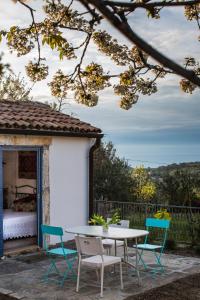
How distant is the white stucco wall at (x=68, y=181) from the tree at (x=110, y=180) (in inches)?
280

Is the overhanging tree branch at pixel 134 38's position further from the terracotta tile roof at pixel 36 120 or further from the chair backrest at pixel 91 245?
the terracotta tile roof at pixel 36 120

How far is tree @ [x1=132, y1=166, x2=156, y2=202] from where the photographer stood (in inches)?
681

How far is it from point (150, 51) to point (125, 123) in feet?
53.8

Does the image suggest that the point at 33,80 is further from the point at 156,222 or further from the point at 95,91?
the point at 156,222

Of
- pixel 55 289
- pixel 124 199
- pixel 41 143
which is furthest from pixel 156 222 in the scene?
pixel 124 199

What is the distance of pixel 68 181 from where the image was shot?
428 inches

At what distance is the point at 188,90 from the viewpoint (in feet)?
17.4

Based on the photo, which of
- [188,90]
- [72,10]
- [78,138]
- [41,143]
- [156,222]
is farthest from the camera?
[78,138]

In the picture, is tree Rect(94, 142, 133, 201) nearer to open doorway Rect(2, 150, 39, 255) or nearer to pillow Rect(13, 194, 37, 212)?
open doorway Rect(2, 150, 39, 255)

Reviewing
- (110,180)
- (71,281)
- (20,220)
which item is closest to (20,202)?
(20,220)

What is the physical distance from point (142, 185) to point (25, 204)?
8180 millimetres

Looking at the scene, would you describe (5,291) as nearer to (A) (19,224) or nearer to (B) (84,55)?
(A) (19,224)

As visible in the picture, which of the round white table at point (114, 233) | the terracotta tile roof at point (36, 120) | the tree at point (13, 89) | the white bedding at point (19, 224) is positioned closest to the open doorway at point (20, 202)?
the white bedding at point (19, 224)

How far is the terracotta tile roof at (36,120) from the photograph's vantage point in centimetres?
947
